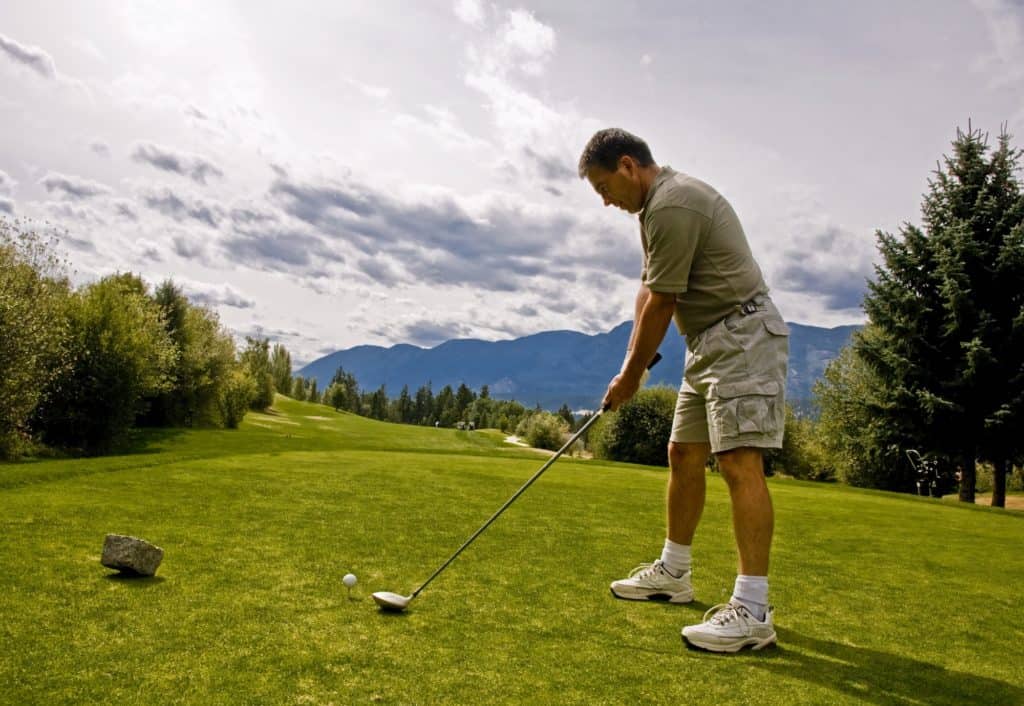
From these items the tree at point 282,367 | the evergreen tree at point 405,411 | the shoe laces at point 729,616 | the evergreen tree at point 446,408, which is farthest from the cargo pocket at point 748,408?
the evergreen tree at point 405,411

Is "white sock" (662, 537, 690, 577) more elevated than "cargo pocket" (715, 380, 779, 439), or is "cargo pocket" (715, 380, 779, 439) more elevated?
"cargo pocket" (715, 380, 779, 439)

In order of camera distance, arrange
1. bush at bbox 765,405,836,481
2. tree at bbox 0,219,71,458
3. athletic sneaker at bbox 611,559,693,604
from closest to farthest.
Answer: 1. athletic sneaker at bbox 611,559,693,604
2. tree at bbox 0,219,71,458
3. bush at bbox 765,405,836,481

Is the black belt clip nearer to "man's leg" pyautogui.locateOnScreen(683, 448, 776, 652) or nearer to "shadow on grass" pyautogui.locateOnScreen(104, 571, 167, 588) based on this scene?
"man's leg" pyautogui.locateOnScreen(683, 448, 776, 652)

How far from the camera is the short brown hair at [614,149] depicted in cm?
366

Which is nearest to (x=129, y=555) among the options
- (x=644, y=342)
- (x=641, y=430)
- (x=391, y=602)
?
(x=391, y=602)

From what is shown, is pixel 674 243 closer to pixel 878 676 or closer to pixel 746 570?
pixel 746 570

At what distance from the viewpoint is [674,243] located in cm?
343

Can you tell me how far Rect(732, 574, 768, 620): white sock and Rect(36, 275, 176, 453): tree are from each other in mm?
19748

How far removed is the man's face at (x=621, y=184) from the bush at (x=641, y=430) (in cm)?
4400

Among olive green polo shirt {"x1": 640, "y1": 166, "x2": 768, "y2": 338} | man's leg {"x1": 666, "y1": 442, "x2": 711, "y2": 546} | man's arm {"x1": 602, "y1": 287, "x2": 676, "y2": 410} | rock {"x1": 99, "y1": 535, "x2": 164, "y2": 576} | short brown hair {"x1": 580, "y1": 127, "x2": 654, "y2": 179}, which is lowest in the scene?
rock {"x1": 99, "y1": 535, "x2": 164, "y2": 576}

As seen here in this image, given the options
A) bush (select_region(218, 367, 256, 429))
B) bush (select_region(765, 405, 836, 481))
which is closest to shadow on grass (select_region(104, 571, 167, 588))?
bush (select_region(218, 367, 256, 429))

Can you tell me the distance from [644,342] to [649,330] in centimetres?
8

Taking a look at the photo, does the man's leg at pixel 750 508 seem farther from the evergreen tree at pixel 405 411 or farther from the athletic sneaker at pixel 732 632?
the evergreen tree at pixel 405 411

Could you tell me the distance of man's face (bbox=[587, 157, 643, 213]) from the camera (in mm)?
3646
